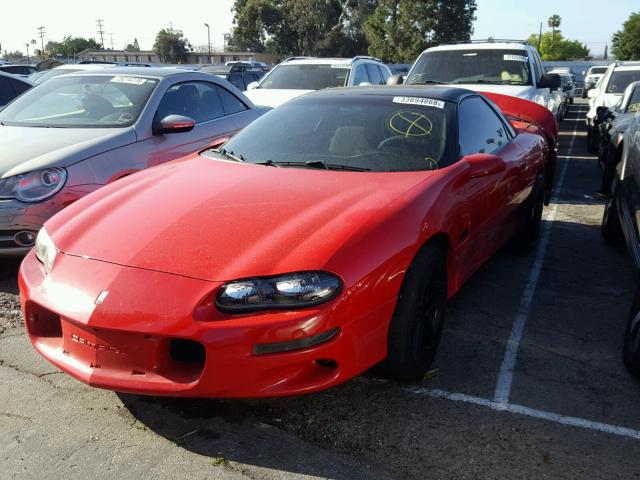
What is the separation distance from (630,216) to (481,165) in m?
1.57

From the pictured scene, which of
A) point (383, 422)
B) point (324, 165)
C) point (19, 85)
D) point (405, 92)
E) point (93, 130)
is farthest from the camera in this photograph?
point (19, 85)

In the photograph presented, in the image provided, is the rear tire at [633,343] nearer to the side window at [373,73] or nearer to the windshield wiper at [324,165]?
the windshield wiper at [324,165]

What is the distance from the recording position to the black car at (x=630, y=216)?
333cm

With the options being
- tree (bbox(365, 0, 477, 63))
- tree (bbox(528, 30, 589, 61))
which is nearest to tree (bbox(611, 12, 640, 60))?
tree (bbox(365, 0, 477, 63))

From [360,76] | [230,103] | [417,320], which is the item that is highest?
[360,76]

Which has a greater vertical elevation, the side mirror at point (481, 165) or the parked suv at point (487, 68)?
the parked suv at point (487, 68)

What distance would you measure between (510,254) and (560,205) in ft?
7.85

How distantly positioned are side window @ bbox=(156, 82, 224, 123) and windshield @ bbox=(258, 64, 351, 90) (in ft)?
13.2

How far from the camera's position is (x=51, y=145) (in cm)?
502

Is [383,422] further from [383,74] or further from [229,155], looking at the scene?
[383,74]

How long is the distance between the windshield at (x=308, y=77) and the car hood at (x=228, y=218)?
7117 millimetres

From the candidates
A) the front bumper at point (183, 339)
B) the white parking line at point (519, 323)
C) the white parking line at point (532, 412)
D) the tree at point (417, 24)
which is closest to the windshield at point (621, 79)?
the white parking line at point (519, 323)

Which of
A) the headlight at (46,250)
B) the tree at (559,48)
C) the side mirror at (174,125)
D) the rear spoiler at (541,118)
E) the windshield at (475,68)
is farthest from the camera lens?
the tree at (559,48)

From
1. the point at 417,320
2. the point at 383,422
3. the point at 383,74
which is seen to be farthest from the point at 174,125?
the point at 383,74
